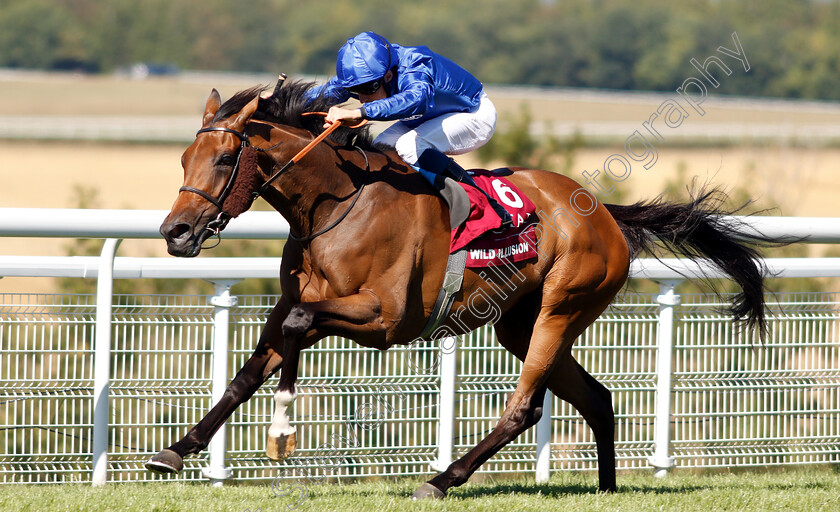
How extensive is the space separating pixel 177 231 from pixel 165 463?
82 centimetres

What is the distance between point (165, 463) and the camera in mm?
3242

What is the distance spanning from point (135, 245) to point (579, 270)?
388 inches

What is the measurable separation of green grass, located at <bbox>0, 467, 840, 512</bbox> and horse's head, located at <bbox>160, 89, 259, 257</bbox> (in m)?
0.97

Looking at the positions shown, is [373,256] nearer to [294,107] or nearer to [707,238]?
[294,107]

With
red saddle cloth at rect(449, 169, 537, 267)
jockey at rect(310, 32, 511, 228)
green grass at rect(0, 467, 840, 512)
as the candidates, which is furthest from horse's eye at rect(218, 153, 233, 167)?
green grass at rect(0, 467, 840, 512)

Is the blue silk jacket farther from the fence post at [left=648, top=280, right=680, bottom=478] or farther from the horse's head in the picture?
Result: the fence post at [left=648, top=280, right=680, bottom=478]

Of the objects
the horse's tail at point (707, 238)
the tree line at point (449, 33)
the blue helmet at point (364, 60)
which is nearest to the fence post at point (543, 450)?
the horse's tail at point (707, 238)

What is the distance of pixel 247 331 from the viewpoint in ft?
14.4

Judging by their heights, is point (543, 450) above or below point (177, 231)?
below

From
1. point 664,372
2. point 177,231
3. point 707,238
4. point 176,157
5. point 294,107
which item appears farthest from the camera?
point 176,157

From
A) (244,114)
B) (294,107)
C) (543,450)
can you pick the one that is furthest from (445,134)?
(543,450)

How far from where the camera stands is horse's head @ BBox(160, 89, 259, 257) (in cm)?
315

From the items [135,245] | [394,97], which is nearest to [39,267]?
[394,97]

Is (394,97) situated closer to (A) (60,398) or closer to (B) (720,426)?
(A) (60,398)
